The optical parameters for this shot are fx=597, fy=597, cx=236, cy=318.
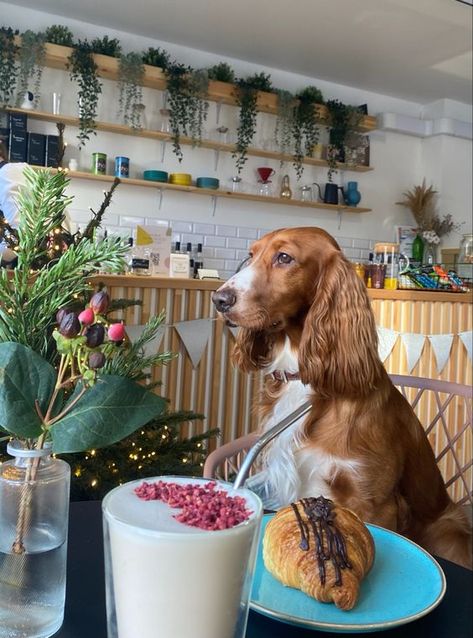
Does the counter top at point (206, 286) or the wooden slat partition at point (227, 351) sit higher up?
the counter top at point (206, 286)

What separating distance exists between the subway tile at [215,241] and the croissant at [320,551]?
14.0ft

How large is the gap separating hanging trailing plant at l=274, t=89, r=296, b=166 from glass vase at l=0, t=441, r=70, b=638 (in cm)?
473

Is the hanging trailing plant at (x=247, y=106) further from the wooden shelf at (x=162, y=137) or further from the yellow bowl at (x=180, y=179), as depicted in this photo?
the yellow bowl at (x=180, y=179)

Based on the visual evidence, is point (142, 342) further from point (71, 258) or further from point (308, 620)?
point (308, 620)

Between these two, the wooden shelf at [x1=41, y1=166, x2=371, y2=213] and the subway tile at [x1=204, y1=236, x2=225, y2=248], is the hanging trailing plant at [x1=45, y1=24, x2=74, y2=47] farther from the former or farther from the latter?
the subway tile at [x1=204, y1=236, x2=225, y2=248]

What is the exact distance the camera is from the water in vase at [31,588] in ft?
1.80

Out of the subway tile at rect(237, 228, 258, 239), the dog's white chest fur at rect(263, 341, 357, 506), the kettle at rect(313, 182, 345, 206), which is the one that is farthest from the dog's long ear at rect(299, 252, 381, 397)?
the kettle at rect(313, 182, 345, 206)

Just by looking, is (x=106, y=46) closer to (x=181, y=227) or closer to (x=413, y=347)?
(x=181, y=227)

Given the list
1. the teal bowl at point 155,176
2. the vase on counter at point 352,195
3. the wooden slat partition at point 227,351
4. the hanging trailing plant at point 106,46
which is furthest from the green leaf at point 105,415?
the vase on counter at point 352,195

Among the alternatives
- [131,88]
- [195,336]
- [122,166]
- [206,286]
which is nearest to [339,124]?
[131,88]

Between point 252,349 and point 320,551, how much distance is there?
2.79ft

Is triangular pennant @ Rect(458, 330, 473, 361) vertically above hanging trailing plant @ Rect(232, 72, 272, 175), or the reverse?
hanging trailing plant @ Rect(232, 72, 272, 175)

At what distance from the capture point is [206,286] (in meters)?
2.92

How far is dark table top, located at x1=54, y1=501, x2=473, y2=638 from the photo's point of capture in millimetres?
597
